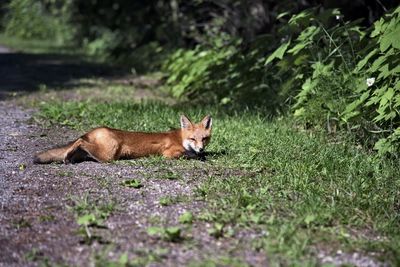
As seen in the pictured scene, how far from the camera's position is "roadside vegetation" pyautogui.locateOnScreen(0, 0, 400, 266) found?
459cm

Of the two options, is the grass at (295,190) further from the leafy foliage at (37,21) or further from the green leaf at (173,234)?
the leafy foliage at (37,21)

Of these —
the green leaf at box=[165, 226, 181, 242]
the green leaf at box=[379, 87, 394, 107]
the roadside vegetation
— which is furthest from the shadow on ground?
the green leaf at box=[165, 226, 181, 242]

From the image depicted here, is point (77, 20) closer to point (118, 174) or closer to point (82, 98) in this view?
point (82, 98)

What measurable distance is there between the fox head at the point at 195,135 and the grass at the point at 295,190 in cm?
18

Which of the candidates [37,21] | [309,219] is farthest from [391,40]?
[37,21]

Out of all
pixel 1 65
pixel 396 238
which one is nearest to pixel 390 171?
pixel 396 238

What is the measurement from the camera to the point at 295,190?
556cm

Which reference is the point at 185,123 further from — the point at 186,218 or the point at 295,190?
the point at 186,218

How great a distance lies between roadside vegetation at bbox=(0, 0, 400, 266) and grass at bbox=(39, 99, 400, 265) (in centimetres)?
1

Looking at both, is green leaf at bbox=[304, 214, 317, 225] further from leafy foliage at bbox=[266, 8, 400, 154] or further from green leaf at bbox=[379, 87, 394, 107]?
green leaf at bbox=[379, 87, 394, 107]

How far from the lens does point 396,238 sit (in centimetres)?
449

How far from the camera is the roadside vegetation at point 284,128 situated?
4594 millimetres

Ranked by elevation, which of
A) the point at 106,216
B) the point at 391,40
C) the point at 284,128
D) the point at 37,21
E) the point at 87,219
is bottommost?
the point at 37,21

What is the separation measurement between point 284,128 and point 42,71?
962 cm
